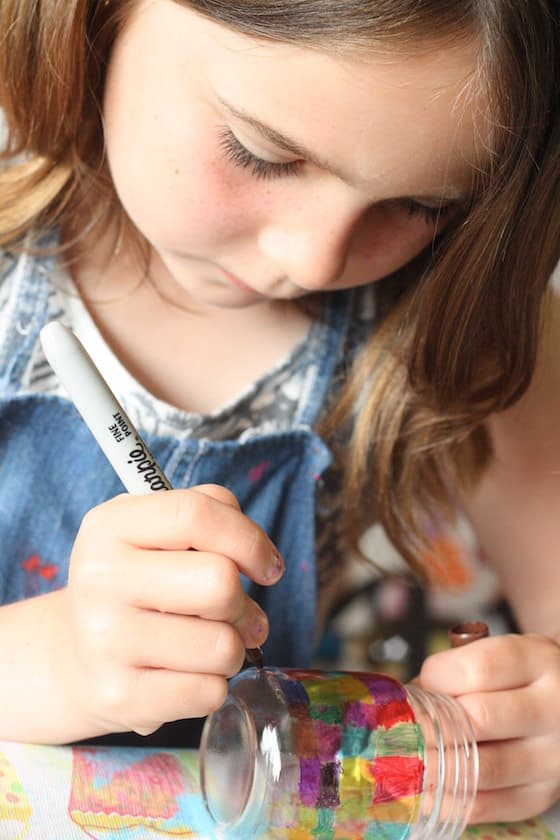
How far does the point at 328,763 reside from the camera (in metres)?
0.44

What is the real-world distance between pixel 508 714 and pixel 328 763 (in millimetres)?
119

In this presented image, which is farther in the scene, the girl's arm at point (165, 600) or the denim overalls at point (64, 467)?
the denim overalls at point (64, 467)

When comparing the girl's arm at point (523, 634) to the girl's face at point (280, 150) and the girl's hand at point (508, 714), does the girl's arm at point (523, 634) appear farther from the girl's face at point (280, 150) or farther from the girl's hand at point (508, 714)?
the girl's face at point (280, 150)

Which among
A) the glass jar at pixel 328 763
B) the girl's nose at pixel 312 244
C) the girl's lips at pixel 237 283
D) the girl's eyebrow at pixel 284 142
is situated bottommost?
the glass jar at pixel 328 763

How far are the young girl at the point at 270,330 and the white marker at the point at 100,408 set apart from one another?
0.02 meters

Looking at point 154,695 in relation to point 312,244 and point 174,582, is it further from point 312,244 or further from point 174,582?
point 312,244

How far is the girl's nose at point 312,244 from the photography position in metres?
0.48

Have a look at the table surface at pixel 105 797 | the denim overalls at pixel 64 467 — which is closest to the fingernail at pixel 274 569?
the table surface at pixel 105 797

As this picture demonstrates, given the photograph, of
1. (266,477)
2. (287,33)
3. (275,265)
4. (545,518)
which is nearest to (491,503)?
(545,518)

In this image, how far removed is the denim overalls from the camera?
2.09 feet

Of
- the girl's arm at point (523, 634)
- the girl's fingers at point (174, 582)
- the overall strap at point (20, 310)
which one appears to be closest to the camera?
the girl's fingers at point (174, 582)

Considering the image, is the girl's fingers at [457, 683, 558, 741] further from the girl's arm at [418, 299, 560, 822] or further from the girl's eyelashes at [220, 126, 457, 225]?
the girl's eyelashes at [220, 126, 457, 225]

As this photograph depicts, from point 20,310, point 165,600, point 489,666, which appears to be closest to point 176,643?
point 165,600

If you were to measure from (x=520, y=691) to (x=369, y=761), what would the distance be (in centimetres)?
12
